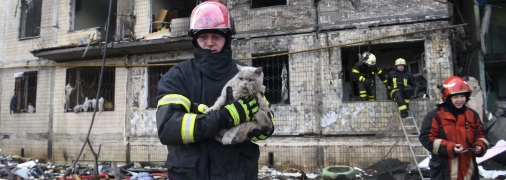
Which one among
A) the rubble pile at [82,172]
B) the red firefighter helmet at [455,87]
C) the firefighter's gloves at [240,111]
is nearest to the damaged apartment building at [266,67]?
the rubble pile at [82,172]

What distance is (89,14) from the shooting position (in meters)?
11.5

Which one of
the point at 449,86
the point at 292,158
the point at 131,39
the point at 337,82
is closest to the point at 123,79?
the point at 131,39

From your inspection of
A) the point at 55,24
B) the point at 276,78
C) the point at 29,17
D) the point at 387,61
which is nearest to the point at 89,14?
the point at 55,24

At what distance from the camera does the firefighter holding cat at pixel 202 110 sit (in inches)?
68.6

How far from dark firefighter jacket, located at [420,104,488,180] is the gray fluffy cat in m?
2.16

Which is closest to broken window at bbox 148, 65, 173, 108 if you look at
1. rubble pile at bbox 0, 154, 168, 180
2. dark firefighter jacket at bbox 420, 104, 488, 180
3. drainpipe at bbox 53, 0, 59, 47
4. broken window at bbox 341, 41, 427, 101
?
rubble pile at bbox 0, 154, 168, 180

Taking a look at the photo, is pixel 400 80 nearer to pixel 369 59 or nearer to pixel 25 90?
pixel 369 59

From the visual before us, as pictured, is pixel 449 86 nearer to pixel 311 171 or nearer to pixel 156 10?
pixel 311 171

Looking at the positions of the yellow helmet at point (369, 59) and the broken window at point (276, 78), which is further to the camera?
the broken window at point (276, 78)

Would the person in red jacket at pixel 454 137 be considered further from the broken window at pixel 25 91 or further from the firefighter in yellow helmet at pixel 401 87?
the broken window at pixel 25 91

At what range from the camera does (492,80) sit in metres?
12.4

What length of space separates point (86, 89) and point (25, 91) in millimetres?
2613

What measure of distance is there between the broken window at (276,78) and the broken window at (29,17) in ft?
27.6

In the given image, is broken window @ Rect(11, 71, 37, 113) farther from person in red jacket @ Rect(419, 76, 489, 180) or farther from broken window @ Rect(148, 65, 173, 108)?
person in red jacket @ Rect(419, 76, 489, 180)
